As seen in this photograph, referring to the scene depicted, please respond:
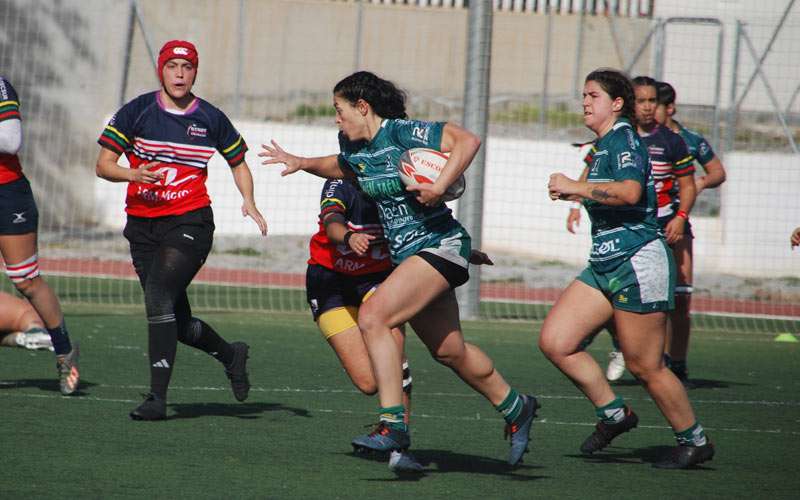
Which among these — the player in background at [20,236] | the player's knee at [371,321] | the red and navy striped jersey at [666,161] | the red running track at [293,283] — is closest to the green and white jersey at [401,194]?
the player's knee at [371,321]

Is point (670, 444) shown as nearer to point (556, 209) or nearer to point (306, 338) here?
point (306, 338)

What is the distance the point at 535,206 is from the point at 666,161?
10.1 m

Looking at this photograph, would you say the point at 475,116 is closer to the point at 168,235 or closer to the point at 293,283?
the point at 293,283

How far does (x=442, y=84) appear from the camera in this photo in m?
24.7

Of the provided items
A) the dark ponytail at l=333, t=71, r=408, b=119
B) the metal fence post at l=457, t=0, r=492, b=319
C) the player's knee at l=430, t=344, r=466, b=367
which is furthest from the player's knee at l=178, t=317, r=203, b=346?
the metal fence post at l=457, t=0, r=492, b=319

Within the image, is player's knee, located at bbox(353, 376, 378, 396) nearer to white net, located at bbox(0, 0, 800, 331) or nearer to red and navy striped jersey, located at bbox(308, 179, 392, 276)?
red and navy striped jersey, located at bbox(308, 179, 392, 276)

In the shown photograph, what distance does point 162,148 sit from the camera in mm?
7582

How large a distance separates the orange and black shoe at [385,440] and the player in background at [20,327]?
3.29m

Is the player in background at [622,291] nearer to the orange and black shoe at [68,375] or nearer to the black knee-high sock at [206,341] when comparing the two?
the black knee-high sock at [206,341]

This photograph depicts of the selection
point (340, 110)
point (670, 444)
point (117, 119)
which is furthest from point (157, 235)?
point (670, 444)

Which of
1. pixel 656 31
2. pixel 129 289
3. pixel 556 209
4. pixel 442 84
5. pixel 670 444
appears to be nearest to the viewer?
→ pixel 670 444

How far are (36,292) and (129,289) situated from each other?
8105 mm

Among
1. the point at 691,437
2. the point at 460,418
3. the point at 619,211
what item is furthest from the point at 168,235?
the point at 691,437

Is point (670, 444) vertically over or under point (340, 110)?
under
